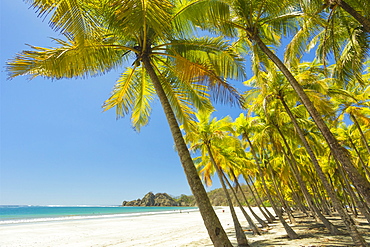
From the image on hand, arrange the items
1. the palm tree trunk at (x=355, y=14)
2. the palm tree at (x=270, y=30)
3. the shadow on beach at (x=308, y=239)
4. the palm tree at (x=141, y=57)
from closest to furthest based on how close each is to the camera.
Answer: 1. the palm tree at (x=141, y=57)
2. the palm tree at (x=270, y=30)
3. the palm tree trunk at (x=355, y=14)
4. the shadow on beach at (x=308, y=239)

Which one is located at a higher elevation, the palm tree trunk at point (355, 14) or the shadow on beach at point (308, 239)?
the palm tree trunk at point (355, 14)

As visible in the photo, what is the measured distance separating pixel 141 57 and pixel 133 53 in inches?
34.5

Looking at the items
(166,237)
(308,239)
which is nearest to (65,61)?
(308,239)

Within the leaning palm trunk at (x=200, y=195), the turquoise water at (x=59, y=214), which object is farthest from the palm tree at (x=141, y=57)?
the turquoise water at (x=59, y=214)

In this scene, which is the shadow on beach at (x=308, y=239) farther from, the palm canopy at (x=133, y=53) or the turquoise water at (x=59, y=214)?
the turquoise water at (x=59, y=214)

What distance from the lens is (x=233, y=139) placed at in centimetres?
1190

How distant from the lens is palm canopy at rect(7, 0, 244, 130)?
4.29 metres

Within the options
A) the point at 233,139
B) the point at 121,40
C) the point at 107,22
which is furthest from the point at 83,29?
the point at 233,139

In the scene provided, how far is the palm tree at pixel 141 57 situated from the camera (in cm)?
417

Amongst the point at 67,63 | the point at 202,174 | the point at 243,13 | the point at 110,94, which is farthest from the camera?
the point at 202,174

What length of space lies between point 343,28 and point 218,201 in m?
81.5

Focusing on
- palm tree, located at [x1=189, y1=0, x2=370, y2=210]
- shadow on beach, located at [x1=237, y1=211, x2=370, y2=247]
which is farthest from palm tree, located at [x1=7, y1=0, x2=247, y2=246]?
shadow on beach, located at [x1=237, y1=211, x2=370, y2=247]

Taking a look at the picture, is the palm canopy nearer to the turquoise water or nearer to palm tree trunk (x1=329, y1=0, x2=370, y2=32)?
palm tree trunk (x1=329, y1=0, x2=370, y2=32)

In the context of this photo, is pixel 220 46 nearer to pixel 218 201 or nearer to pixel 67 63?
pixel 67 63
